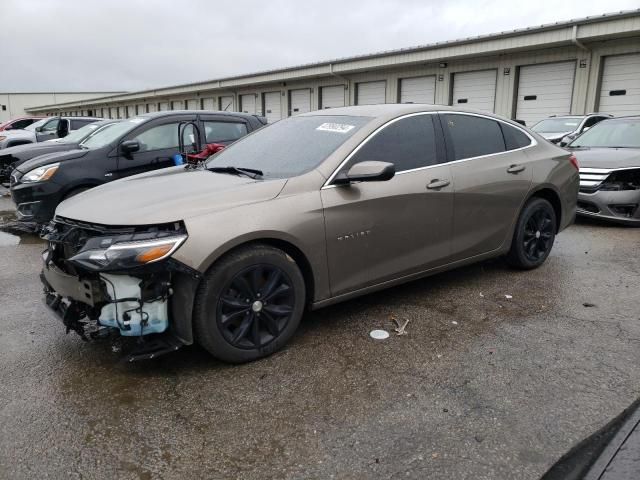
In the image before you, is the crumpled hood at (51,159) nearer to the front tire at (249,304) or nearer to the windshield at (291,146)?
the windshield at (291,146)

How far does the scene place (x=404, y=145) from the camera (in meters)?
4.02

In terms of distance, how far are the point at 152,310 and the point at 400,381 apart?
148 cm

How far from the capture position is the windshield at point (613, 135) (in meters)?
8.15

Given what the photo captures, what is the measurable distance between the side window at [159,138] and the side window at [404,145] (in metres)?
4.25

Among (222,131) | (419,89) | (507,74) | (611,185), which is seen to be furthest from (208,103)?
(611,185)

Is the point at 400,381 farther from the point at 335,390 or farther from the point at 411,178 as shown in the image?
the point at 411,178

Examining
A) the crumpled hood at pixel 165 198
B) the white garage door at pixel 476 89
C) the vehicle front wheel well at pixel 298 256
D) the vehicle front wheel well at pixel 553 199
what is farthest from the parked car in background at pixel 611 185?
the white garage door at pixel 476 89

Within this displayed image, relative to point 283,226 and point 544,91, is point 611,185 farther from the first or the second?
point 544,91

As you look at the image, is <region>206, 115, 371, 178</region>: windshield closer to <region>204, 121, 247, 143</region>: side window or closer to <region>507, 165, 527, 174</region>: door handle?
<region>507, 165, 527, 174</region>: door handle

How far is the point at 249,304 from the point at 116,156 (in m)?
4.58

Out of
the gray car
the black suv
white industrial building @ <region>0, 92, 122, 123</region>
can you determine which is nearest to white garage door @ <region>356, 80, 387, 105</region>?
the black suv

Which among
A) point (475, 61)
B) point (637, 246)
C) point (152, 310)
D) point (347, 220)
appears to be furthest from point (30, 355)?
point (475, 61)

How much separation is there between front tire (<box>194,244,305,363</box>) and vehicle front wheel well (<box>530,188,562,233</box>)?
2.94 meters

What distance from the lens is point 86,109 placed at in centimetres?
5384
